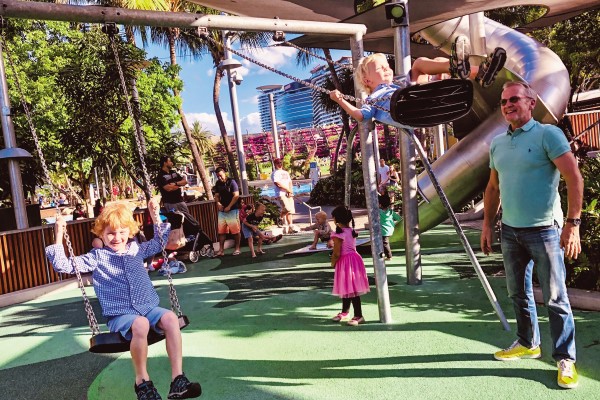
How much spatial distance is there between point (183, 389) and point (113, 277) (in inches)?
33.8

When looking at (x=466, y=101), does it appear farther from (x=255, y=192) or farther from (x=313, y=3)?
(x=255, y=192)

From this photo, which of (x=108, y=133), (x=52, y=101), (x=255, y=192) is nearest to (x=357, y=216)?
(x=255, y=192)

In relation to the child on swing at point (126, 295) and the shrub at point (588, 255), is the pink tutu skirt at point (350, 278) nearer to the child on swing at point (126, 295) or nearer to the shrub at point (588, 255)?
the child on swing at point (126, 295)

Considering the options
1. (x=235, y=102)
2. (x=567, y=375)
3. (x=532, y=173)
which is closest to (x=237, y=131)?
(x=235, y=102)

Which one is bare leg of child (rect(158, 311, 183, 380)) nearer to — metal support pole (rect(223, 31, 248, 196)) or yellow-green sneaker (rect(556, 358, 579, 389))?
yellow-green sneaker (rect(556, 358, 579, 389))

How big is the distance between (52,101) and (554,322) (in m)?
20.7

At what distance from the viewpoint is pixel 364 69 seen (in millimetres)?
4480

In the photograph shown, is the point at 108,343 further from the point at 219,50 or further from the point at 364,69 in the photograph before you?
the point at 219,50

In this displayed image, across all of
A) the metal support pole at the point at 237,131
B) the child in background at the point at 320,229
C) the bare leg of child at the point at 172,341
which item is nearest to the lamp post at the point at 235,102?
the metal support pole at the point at 237,131

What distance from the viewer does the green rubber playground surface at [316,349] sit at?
3.38 m

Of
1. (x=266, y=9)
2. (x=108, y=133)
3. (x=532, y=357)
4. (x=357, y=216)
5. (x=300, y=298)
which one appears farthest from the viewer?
(x=357, y=216)

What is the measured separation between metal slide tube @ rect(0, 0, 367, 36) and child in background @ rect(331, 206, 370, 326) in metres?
1.74

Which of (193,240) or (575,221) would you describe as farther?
(193,240)

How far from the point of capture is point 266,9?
6.55 meters
